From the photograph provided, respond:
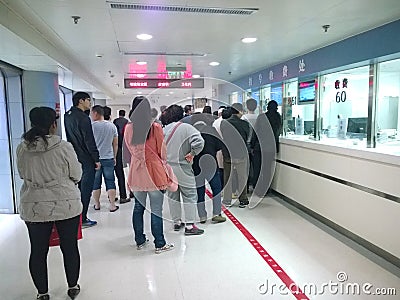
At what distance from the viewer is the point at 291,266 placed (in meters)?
2.99

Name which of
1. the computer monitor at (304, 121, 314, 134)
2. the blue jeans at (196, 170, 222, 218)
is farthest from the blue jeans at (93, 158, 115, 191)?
the computer monitor at (304, 121, 314, 134)

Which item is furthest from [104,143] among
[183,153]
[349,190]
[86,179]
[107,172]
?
[349,190]

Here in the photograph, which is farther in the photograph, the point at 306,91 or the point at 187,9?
the point at 306,91

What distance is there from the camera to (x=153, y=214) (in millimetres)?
3207

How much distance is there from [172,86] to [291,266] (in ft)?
18.0

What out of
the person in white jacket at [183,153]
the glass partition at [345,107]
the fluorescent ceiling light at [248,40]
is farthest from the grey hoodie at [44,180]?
the glass partition at [345,107]

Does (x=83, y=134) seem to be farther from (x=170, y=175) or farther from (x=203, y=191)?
(x=203, y=191)

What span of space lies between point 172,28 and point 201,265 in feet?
7.95

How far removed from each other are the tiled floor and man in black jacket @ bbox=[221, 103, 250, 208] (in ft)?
2.63

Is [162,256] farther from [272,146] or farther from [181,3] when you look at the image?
[272,146]

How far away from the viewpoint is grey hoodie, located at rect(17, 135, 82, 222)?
2.22 m

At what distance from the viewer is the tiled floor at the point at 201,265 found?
8.50 feet

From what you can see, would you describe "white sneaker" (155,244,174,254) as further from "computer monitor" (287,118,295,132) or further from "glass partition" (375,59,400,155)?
"computer monitor" (287,118,295,132)

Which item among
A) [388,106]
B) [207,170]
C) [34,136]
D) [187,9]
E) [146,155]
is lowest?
[207,170]
